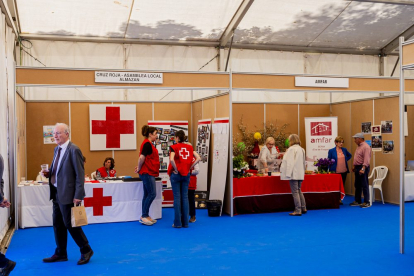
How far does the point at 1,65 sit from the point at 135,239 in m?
2.60

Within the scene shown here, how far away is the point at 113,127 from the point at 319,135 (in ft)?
13.1

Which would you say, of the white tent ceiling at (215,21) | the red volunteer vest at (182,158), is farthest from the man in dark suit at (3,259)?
the white tent ceiling at (215,21)

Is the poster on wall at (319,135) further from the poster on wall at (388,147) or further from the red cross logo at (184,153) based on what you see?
the red cross logo at (184,153)

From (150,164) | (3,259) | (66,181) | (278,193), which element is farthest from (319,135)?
(3,259)

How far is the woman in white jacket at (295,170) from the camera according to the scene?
6641mm

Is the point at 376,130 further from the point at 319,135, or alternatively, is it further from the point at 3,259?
the point at 3,259

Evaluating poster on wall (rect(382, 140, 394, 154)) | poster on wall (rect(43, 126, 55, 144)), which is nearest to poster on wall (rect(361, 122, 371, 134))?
poster on wall (rect(382, 140, 394, 154))

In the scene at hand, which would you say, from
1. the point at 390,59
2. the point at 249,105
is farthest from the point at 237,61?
the point at 390,59

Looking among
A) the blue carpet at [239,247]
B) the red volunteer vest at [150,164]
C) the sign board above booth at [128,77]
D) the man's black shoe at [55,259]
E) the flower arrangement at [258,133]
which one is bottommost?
the blue carpet at [239,247]

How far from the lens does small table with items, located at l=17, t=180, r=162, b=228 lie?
5879mm

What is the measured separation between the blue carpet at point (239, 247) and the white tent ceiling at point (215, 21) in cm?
434

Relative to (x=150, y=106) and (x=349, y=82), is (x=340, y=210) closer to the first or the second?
(x=349, y=82)

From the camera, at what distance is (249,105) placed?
30.0ft

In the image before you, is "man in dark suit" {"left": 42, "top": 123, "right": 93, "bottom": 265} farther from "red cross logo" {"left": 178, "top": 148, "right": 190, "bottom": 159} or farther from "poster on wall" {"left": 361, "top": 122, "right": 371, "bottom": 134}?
"poster on wall" {"left": 361, "top": 122, "right": 371, "bottom": 134}
